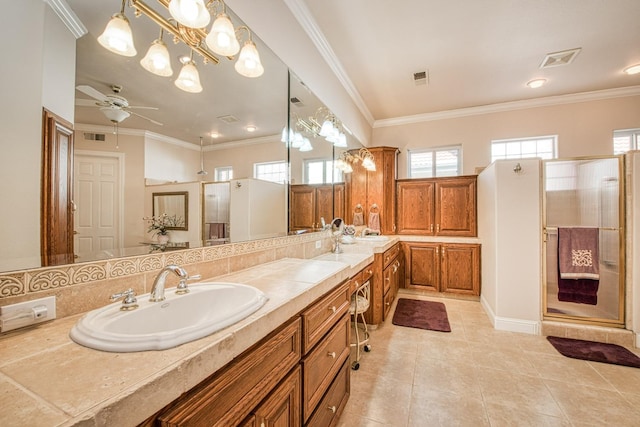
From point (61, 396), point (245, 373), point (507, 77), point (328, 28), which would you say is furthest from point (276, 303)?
point (507, 77)

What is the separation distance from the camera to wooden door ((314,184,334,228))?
272 cm

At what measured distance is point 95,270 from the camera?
86 cm

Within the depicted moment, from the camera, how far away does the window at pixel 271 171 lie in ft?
5.82

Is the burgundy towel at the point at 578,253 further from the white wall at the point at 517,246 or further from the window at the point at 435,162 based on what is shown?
the window at the point at 435,162

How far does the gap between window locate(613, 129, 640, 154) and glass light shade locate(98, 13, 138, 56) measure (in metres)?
5.37

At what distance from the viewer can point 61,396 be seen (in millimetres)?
441

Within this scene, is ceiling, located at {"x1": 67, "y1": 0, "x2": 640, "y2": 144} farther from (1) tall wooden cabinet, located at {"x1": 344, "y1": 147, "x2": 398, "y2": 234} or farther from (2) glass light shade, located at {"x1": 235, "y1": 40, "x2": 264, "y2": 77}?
(1) tall wooden cabinet, located at {"x1": 344, "y1": 147, "x2": 398, "y2": 234}

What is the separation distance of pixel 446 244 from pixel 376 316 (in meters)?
1.80

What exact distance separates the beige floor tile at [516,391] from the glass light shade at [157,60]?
268 cm

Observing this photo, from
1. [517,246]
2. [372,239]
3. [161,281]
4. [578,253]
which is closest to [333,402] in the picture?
[161,281]

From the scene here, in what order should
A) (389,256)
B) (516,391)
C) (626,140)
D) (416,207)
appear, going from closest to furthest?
1. (516,391)
2. (389,256)
3. (626,140)
4. (416,207)

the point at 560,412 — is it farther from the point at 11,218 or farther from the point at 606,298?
the point at 11,218

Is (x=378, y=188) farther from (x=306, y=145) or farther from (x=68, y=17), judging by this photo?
(x=68, y=17)

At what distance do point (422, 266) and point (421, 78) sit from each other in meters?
2.66
